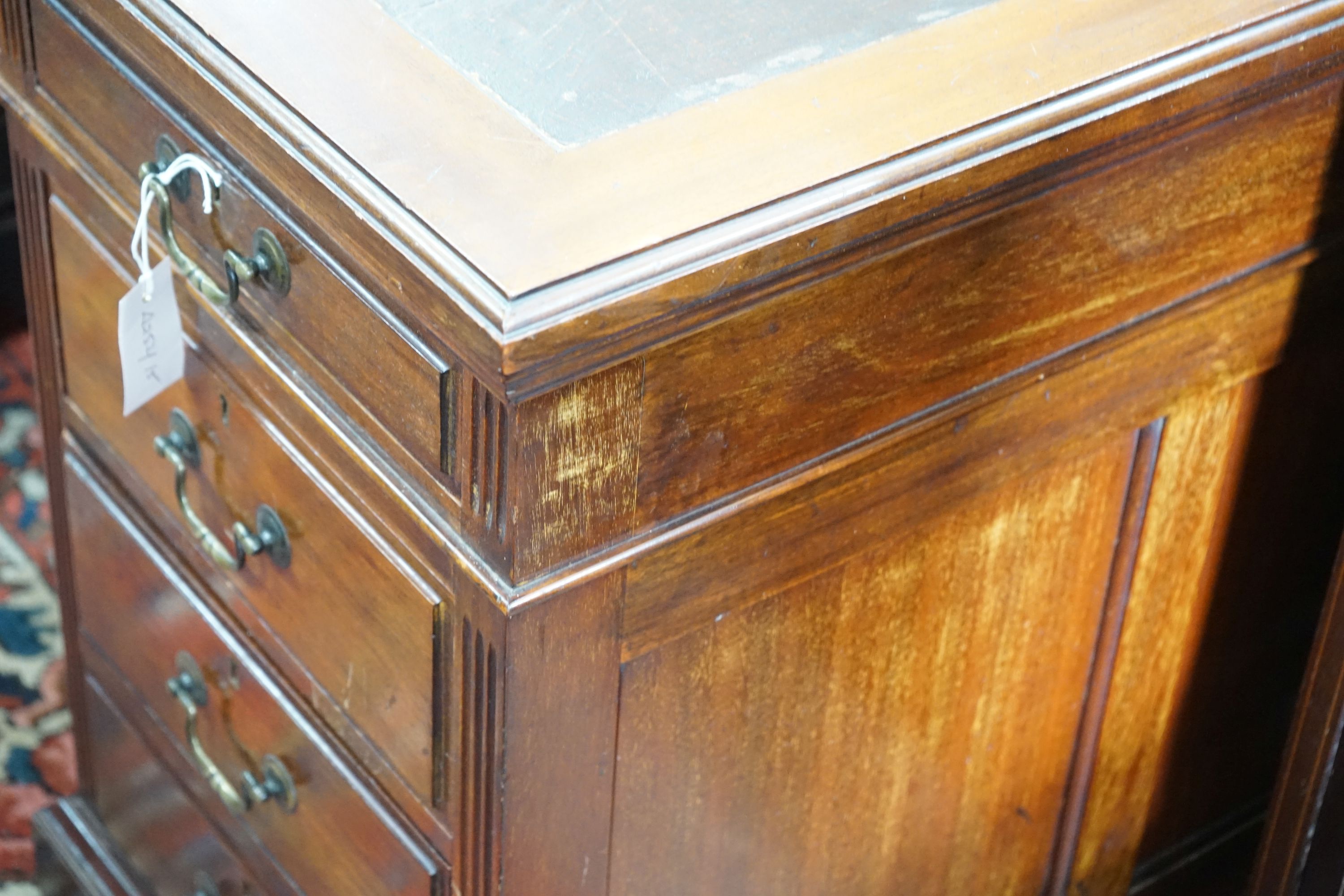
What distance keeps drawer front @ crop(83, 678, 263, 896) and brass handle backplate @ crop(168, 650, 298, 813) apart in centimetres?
6

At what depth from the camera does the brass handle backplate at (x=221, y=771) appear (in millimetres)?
803

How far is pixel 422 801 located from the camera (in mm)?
687

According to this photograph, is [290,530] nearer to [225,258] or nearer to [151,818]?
[225,258]

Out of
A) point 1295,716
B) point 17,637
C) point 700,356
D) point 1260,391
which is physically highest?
point 700,356

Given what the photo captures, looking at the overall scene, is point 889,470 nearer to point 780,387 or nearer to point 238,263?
point 780,387

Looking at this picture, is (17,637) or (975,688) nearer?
(975,688)

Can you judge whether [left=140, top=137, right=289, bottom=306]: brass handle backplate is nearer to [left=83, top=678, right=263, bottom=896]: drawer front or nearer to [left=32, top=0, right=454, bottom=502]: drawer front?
[left=32, top=0, right=454, bottom=502]: drawer front

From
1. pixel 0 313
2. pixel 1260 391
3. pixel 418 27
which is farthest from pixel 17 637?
pixel 1260 391

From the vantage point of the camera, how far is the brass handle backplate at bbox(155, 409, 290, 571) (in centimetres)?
73

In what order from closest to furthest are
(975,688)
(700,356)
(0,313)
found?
(700,356), (975,688), (0,313)

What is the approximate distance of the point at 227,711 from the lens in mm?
845

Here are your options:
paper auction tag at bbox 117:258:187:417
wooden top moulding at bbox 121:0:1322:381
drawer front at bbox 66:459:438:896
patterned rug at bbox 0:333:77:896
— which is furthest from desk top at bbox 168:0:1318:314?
patterned rug at bbox 0:333:77:896

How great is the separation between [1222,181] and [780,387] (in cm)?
25

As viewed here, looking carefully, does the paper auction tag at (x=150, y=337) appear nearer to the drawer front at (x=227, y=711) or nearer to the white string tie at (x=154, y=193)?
the white string tie at (x=154, y=193)
